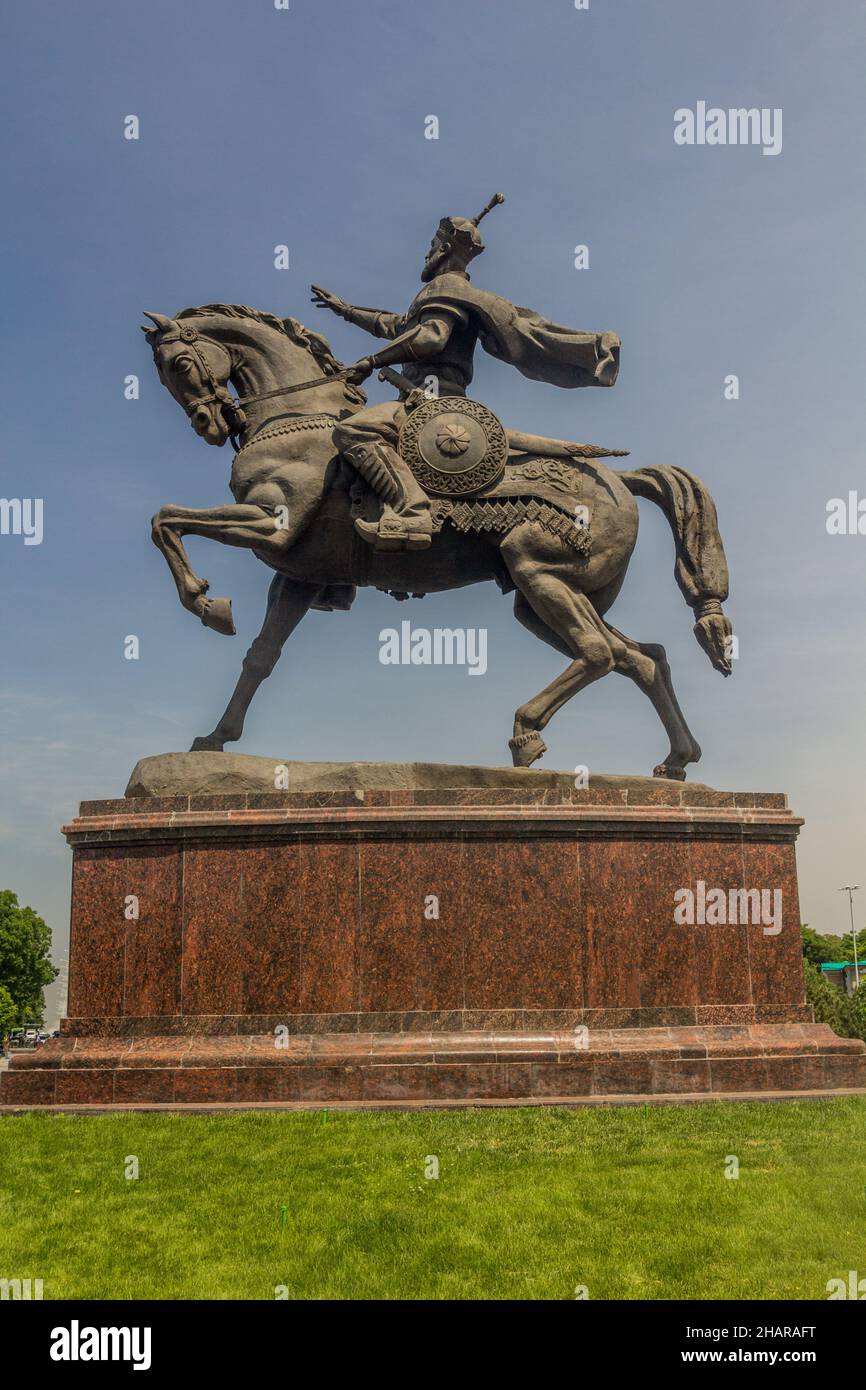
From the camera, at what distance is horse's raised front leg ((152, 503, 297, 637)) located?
1157cm

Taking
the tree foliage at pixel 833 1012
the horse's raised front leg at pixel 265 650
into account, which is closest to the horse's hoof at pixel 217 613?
the horse's raised front leg at pixel 265 650

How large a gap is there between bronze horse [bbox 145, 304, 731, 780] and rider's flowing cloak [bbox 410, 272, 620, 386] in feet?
3.63

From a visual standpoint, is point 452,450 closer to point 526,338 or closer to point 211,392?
point 526,338

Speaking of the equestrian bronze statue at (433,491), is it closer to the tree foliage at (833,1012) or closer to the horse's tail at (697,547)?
the horse's tail at (697,547)

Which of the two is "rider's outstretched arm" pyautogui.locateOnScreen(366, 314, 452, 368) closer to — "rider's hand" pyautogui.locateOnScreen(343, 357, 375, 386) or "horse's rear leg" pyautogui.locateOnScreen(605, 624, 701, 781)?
"rider's hand" pyautogui.locateOnScreen(343, 357, 375, 386)

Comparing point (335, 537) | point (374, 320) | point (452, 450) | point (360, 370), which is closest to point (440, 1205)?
point (335, 537)

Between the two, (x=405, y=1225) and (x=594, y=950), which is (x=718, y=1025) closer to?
(x=594, y=950)

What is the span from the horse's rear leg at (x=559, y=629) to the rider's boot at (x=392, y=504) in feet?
2.90

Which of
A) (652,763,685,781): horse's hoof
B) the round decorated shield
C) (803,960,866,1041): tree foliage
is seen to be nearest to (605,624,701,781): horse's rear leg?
(652,763,685,781): horse's hoof

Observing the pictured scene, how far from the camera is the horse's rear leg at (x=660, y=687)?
12.0 m

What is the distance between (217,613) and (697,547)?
4.78 m

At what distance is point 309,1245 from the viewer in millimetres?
5754
